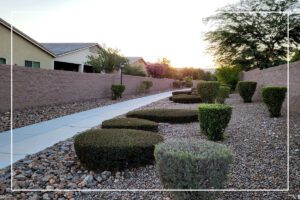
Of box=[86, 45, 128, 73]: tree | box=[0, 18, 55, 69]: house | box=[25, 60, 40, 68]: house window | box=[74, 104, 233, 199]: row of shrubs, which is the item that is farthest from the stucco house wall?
box=[74, 104, 233, 199]: row of shrubs

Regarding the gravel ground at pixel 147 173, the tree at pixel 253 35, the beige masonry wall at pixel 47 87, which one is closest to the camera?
the gravel ground at pixel 147 173

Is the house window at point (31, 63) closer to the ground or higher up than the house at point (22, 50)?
closer to the ground

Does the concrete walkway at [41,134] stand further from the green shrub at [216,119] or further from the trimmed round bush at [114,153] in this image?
the green shrub at [216,119]

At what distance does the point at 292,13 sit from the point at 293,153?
1308 centimetres

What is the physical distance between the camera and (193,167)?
3.14 meters

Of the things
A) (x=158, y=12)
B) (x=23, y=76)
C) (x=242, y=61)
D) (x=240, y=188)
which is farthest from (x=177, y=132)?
(x=242, y=61)

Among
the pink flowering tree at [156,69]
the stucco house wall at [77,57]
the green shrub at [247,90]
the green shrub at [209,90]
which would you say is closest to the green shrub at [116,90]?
the stucco house wall at [77,57]

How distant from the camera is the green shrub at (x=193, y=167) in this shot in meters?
3.15

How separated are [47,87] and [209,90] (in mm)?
7125

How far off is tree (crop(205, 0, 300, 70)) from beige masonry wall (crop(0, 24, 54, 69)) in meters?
10.5

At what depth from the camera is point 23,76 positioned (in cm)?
1220

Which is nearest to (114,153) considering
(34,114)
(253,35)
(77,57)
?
(34,114)

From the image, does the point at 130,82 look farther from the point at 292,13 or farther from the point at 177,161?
the point at 177,161

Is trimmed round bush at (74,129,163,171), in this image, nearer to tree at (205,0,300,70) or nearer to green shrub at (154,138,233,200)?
green shrub at (154,138,233,200)
